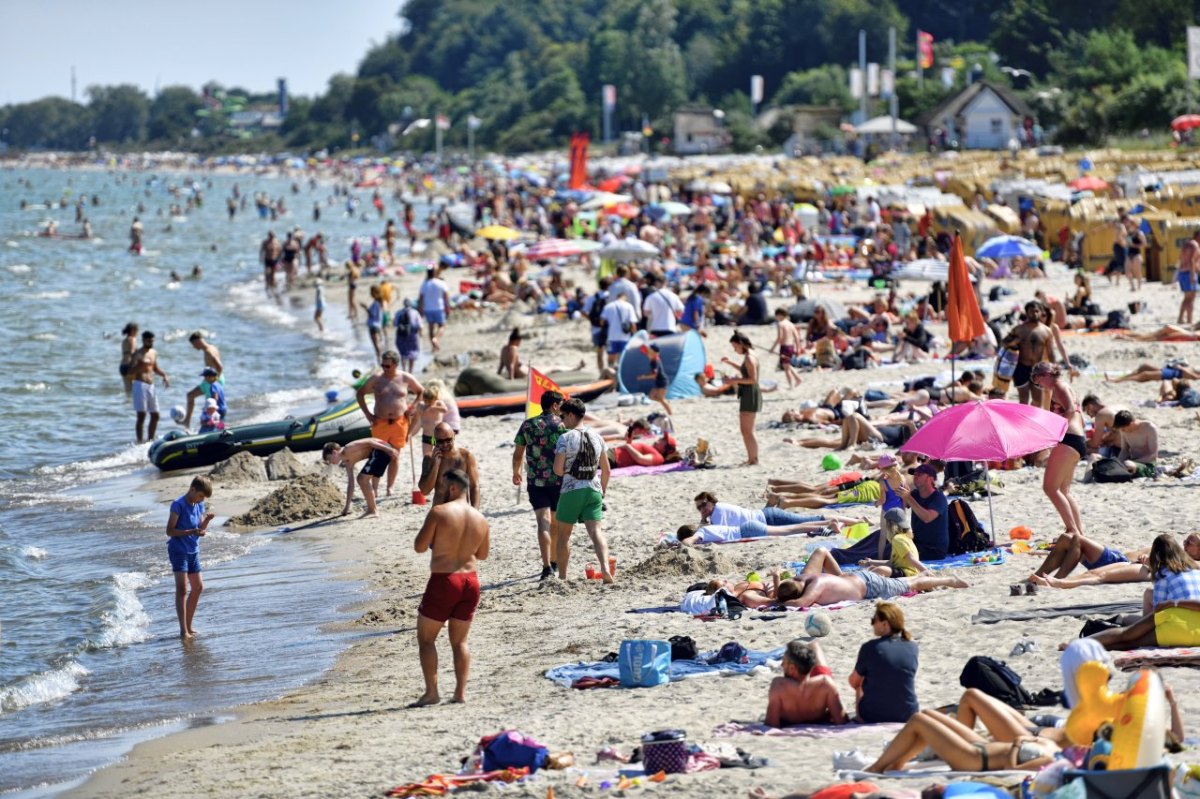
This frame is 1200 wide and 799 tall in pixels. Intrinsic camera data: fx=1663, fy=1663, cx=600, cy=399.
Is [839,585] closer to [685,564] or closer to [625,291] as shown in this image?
[685,564]

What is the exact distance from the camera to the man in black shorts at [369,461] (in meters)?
14.1

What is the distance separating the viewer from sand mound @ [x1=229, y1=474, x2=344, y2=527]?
14812 millimetres

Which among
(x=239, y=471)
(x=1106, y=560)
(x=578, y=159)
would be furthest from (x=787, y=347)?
(x=578, y=159)

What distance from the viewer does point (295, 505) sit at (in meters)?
14.9

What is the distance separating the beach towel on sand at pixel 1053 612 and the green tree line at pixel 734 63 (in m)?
49.0

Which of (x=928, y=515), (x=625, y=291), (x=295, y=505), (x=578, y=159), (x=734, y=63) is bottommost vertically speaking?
(x=295, y=505)

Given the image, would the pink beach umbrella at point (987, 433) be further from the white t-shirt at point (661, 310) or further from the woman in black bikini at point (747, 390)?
the white t-shirt at point (661, 310)

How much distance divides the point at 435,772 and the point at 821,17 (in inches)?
4098

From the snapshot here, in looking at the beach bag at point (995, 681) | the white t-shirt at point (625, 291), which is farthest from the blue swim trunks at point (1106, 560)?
the white t-shirt at point (625, 291)

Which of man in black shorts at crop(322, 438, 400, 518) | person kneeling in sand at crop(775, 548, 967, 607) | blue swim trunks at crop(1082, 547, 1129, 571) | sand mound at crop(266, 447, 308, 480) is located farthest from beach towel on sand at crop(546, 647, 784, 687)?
sand mound at crop(266, 447, 308, 480)

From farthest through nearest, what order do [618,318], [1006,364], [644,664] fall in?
1. [618,318]
2. [1006,364]
3. [644,664]

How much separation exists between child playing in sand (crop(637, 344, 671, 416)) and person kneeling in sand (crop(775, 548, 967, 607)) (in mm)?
7203

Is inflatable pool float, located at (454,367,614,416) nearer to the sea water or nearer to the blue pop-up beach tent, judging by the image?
the blue pop-up beach tent

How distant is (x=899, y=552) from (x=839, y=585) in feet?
1.99
